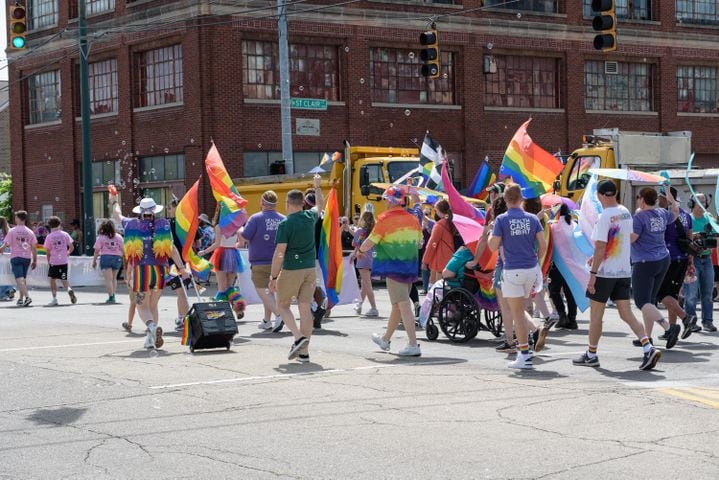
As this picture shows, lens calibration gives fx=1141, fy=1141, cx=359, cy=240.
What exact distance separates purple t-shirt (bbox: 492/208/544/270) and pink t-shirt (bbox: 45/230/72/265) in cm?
1325

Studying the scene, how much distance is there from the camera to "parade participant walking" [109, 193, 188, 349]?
1340cm

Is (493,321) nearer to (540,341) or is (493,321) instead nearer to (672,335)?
(540,341)

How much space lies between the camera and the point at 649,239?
12352mm

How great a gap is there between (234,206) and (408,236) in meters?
4.18

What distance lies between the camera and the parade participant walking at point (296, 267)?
1186cm

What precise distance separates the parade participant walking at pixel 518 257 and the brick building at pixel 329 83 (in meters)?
22.3

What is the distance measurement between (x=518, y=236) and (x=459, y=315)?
2.65m

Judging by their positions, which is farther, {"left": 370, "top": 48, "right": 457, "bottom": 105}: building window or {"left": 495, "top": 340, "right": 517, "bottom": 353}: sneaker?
{"left": 370, "top": 48, "right": 457, "bottom": 105}: building window

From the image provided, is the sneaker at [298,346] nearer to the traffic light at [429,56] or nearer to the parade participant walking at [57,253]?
the parade participant walking at [57,253]

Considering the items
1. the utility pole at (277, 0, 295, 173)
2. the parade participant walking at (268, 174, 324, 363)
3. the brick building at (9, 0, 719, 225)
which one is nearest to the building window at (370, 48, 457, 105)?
the brick building at (9, 0, 719, 225)

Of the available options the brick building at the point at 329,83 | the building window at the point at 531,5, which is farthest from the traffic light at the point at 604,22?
the building window at the point at 531,5

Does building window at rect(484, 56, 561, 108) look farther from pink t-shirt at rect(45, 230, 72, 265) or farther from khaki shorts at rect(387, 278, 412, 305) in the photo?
khaki shorts at rect(387, 278, 412, 305)

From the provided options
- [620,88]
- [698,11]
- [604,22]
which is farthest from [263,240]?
[698,11]

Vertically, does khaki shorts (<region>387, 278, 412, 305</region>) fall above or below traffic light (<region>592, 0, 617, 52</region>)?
below
